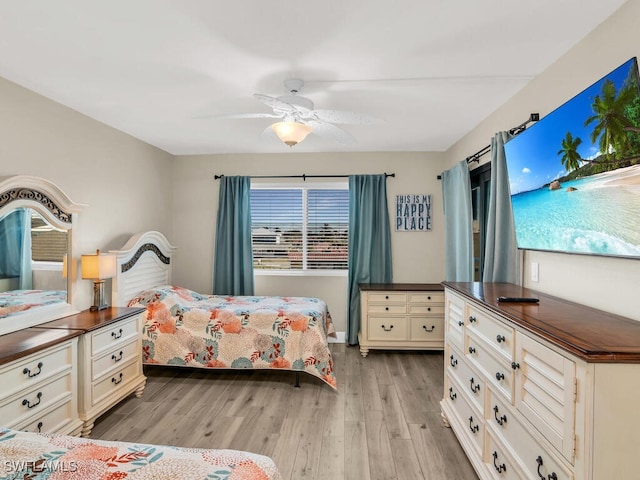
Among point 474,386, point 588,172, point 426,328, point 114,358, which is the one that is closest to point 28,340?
point 114,358

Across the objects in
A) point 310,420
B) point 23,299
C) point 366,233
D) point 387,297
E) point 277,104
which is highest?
point 277,104

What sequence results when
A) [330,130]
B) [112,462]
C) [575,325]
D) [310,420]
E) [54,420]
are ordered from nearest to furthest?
[112,462] < [575,325] < [54,420] < [310,420] < [330,130]

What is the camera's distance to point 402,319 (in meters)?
4.11

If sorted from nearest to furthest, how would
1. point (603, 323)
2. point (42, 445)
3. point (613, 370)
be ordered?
1. point (613, 370)
2. point (42, 445)
3. point (603, 323)

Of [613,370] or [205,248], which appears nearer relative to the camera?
[613,370]

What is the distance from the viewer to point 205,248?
4.74 m

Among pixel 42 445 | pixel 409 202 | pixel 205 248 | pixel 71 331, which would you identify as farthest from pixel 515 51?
pixel 205 248

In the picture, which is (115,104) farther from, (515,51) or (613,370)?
(613,370)

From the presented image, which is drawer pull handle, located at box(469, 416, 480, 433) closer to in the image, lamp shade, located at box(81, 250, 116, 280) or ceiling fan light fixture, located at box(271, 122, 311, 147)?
ceiling fan light fixture, located at box(271, 122, 311, 147)

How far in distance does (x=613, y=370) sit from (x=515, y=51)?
182 centimetres

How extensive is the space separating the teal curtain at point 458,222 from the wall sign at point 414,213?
0.30 metres

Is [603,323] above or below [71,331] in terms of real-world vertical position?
above

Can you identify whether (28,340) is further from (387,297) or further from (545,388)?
(387,297)

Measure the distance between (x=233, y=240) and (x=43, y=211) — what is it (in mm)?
2194
